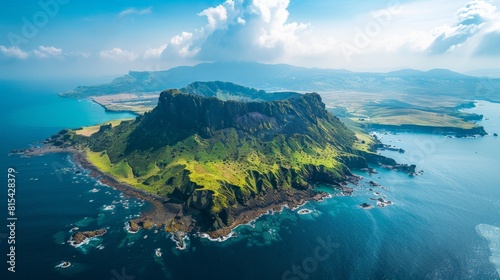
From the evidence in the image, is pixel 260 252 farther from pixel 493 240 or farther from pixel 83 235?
pixel 493 240

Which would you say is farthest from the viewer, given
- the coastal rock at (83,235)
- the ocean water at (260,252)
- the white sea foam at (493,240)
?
the white sea foam at (493,240)

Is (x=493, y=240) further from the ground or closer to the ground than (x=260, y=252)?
closer to the ground

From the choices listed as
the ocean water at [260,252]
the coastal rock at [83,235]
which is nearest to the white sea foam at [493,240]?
Result: the ocean water at [260,252]

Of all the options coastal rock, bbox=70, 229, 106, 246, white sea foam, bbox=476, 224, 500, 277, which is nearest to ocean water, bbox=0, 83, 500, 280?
white sea foam, bbox=476, 224, 500, 277

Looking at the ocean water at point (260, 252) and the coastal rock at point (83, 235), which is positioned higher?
the coastal rock at point (83, 235)

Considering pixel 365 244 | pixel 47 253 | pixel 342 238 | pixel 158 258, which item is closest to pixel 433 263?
pixel 365 244

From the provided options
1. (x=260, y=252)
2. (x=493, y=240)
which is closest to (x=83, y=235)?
(x=260, y=252)

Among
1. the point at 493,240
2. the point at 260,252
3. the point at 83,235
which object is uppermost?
the point at 83,235

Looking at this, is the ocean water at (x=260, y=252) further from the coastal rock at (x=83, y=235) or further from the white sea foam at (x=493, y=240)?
the coastal rock at (x=83, y=235)

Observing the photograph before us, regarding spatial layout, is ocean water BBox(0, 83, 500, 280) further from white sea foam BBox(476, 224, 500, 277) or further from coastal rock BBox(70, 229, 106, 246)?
coastal rock BBox(70, 229, 106, 246)

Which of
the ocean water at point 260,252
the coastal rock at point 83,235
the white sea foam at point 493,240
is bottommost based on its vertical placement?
the white sea foam at point 493,240
